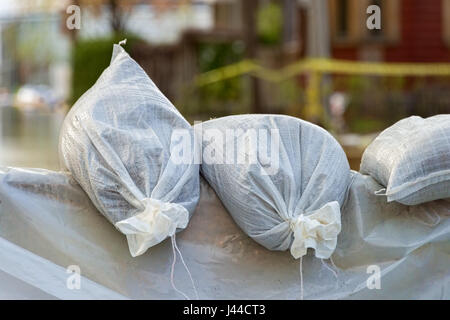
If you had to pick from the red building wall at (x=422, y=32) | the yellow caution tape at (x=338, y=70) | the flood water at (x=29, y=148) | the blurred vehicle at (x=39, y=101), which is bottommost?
the blurred vehicle at (x=39, y=101)

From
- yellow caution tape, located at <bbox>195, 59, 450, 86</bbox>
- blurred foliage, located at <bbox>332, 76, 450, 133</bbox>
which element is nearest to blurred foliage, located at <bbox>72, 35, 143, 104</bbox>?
yellow caution tape, located at <bbox>195, 59, 450, 86</bbox>

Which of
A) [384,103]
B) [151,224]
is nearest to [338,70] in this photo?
[384,103]

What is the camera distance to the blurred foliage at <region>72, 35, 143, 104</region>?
17922mm

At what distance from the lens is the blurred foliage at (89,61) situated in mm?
17922

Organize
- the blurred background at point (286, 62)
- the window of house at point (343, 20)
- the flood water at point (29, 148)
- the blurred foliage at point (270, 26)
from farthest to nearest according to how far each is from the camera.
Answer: the blurred foliage at point (270, 26) < the window of house at point (343, 20) < the blurred background at point (286, 62) < the flood water at point (29, 148)

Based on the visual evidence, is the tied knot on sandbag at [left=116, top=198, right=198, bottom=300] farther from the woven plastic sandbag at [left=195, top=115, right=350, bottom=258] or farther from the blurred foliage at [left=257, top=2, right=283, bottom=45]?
the blurred foliage at [left=257, top=2, right=283, bottom=45]

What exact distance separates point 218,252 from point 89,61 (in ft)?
49.7

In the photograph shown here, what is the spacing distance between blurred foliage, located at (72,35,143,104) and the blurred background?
0.09 ft

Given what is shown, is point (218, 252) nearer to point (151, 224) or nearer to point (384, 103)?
point (151, 224)

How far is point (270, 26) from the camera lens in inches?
915

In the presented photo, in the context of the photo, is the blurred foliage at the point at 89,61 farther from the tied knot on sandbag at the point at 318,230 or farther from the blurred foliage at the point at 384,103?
the tied knot on sandbag at the point at 318,230

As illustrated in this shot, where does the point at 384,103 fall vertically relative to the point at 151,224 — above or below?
below

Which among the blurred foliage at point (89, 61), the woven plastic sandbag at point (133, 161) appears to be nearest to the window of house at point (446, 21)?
the blurred foliage at point (89, 61)
